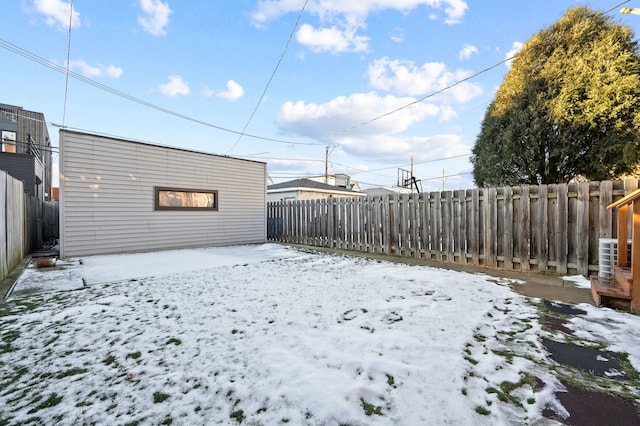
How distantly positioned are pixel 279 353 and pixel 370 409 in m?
0.86

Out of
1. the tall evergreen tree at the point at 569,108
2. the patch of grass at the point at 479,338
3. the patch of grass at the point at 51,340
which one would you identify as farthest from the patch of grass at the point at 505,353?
the tall evergreen tree at the point at 569,108

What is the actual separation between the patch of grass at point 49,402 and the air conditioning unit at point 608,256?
5.88m

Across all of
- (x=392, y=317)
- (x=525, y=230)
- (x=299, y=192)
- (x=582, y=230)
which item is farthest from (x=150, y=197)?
(x=299, y=192)

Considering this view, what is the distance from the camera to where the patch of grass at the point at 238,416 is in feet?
4.75

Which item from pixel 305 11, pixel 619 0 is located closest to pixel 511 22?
pixel 619 0

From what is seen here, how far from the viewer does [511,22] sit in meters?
9.00

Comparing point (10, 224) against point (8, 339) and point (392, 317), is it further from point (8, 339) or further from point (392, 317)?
Result: point (392, 317)

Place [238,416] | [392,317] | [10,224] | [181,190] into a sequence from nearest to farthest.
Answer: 1. [238,416]
2. [392,317]
3. [10,224]
4. [181,190]

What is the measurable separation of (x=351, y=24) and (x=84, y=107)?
41.2ft

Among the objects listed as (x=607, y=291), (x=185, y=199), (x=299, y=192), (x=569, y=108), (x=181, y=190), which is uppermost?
(x=569, y=108)

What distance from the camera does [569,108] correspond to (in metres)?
9.41

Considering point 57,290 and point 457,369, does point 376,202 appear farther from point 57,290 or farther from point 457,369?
point 57,290

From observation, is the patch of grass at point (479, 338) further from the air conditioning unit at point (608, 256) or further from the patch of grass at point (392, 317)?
the air conditioning unit at point (608, 256)

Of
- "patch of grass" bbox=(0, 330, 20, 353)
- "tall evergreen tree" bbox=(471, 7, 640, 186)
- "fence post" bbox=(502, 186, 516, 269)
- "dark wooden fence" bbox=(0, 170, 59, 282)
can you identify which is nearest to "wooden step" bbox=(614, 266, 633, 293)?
"fence post" bbox=(502, 186, 516, 269)
